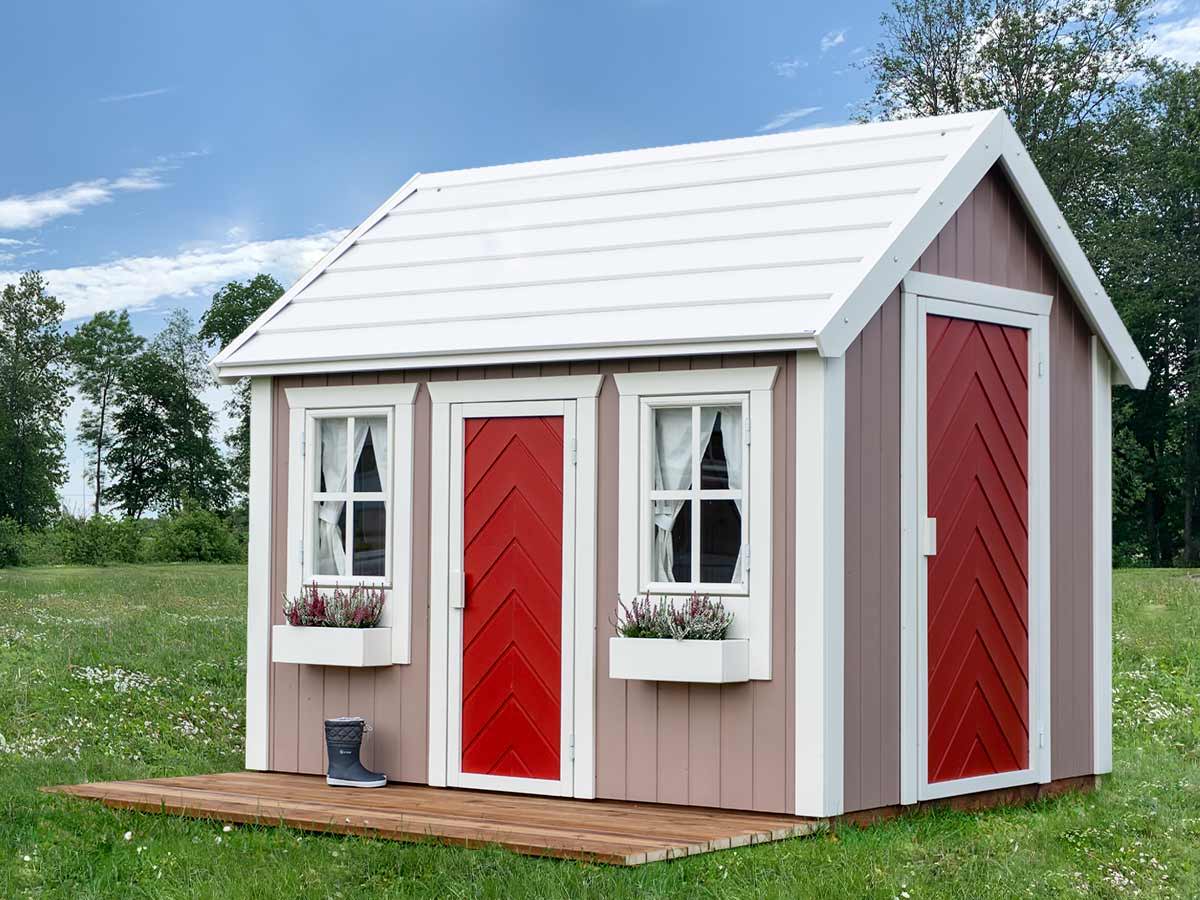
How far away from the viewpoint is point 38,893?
794 cm

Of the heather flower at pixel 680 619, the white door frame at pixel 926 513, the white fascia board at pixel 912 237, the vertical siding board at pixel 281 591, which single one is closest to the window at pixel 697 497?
the heather flower at pixel 680 619

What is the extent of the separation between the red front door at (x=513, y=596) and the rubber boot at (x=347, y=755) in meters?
0.62

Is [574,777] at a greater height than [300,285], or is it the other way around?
[300,285]

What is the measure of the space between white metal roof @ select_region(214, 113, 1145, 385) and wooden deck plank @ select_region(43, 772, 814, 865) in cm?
248

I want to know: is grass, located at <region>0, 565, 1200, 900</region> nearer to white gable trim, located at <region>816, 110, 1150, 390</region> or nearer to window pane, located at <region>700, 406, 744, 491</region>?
window pane, located at <region>700, 406, 744, 491</region>

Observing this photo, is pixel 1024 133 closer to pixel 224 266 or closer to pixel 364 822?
pixel 224 266

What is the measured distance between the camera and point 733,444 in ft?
29.6

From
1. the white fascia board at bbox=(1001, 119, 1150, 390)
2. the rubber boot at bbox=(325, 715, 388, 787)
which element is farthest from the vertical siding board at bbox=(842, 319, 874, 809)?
the rubber boot at bbox=(325, 715, 388, 787)

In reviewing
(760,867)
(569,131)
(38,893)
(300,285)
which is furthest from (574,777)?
(569,131)

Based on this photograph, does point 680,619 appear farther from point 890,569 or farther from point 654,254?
point 654,254

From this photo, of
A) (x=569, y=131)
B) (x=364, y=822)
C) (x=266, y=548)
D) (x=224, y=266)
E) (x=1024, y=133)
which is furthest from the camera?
(x=224, y=266)

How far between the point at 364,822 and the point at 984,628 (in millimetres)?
3871

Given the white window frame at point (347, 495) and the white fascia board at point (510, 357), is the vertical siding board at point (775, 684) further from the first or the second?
the white window frame at point (347, 495)

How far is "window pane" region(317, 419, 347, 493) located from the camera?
10422 millimetres
